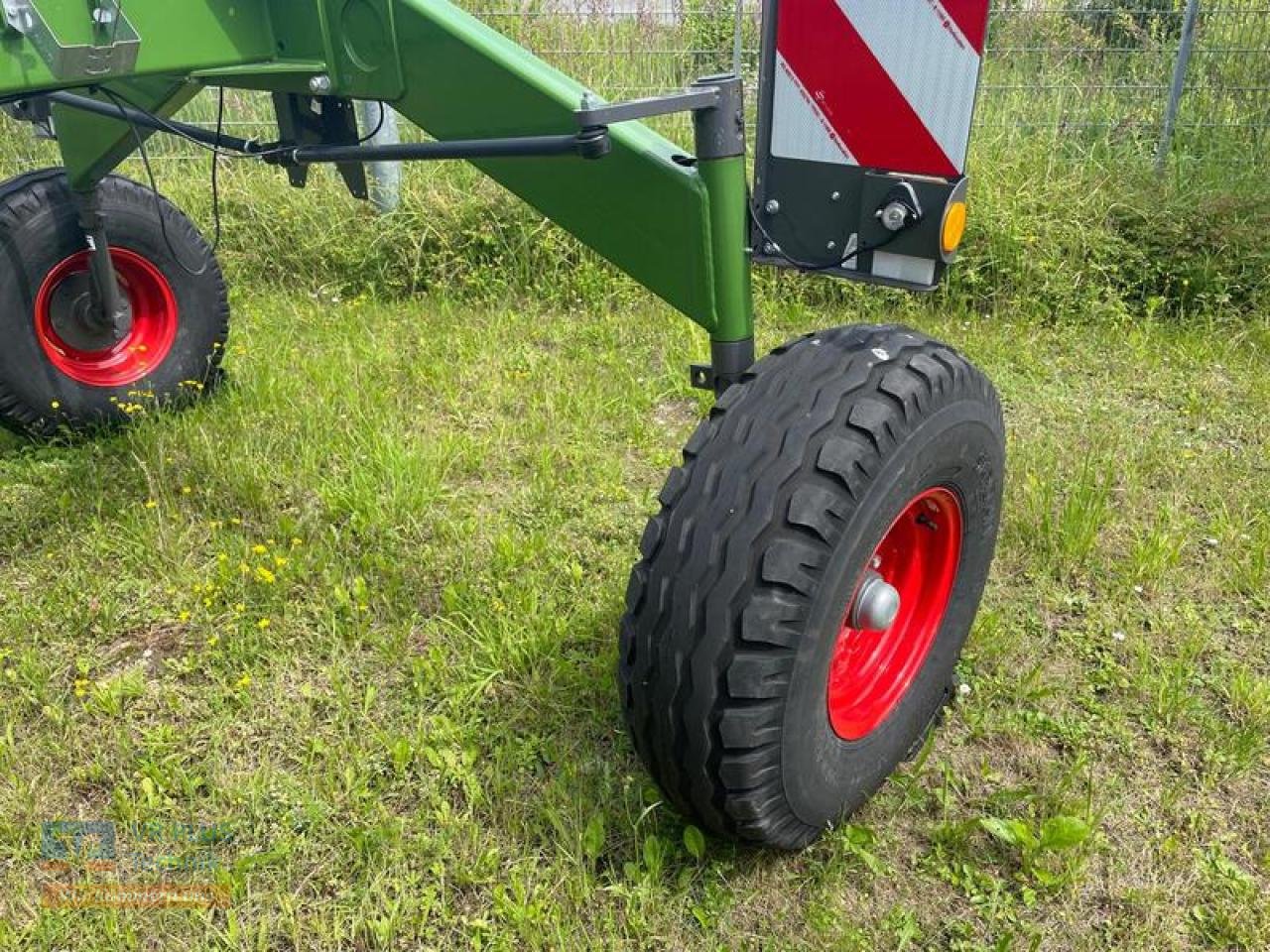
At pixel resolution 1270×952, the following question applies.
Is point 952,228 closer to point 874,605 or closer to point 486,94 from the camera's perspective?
point 874,605

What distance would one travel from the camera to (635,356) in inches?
164

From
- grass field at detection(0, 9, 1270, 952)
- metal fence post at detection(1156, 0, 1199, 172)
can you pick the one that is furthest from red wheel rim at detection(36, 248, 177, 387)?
metal fence post at detection(1156, 0, 1199, 172)

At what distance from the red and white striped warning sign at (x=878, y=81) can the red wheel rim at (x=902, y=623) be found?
2.17 feet

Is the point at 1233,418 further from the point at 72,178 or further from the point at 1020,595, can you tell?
the point at 72,178

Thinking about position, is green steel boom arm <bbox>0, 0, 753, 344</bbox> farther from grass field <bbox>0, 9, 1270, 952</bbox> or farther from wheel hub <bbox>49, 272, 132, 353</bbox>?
wheel hub <bbox>49, 272, 132, 353</bbox>

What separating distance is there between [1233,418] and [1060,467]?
844 mm

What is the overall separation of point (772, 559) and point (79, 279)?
2.72 meters

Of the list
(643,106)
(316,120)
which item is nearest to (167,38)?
(316,120)

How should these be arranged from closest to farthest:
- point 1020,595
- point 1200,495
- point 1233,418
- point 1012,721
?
point 1012,721 < point 1020,595 < point 1200,495 < point 1233,418

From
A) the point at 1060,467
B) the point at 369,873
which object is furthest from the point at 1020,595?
the point at 369,873

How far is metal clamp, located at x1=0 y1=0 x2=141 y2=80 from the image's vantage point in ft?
5.38

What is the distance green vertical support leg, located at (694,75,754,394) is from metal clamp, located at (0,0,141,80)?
3.24ft

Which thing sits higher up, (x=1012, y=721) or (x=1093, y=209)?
(x=1093, y=209)

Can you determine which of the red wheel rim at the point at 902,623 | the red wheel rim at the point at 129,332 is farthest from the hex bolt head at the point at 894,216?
the red wheel rim at the point at 129,332
